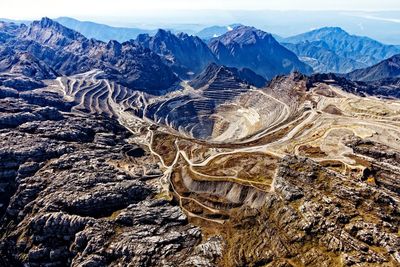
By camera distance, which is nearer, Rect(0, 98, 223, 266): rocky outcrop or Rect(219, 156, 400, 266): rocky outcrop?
Rect(219, 156, 400, 266): rocky outcrop

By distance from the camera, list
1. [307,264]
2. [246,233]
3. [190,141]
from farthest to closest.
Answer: [190,141] → [246,233] → [307,264]

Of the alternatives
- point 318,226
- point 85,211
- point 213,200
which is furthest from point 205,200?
point 85,211

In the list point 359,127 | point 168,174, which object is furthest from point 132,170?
point 359,127

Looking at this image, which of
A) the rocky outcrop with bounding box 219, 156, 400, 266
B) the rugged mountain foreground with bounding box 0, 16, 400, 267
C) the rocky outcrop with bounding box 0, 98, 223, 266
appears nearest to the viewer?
→ the rocky outcrop with bounding box 219, 156, 400, 266

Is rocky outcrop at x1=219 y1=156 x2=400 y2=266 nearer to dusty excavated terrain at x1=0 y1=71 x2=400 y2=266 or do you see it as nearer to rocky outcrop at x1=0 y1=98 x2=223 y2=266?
dusty excavated terrain at x1=0 y1=71 x2=400 y2=266

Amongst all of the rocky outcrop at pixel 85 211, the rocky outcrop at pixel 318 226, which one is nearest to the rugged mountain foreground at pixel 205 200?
the rocky outcrop at pixel 318 226

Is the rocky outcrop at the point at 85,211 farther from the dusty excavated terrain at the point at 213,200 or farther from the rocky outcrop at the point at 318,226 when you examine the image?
the rocky outcrop at the point at 318,226

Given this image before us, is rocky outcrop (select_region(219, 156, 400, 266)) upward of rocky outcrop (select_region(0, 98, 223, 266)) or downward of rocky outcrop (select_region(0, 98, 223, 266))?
upward

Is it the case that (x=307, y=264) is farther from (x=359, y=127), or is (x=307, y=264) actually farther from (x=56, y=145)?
(x=56, y=145)

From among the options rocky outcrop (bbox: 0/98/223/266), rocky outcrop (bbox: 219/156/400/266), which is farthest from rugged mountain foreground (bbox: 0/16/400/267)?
rocky outcrop (bbox: 0/98/223/266)
